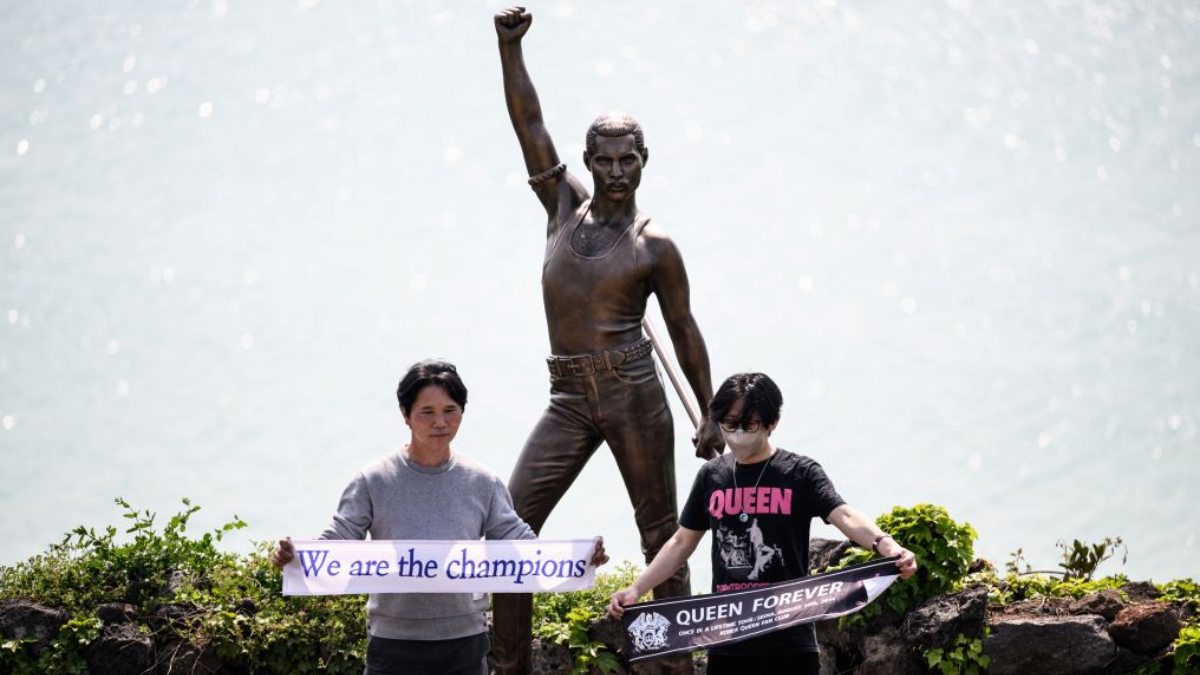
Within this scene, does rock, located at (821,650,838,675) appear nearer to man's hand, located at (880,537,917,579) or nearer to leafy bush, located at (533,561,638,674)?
leafy bush, located at (533,561,638,674)

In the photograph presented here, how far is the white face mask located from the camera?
499 cm

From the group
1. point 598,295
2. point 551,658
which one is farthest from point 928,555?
point 598,295

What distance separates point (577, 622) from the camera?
7.81 m

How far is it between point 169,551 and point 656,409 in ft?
10.00

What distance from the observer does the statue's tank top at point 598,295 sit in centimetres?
669

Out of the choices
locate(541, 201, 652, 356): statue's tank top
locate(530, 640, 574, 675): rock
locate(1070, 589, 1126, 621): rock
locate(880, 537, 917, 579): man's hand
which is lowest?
locate(880, 537, 917, 579): man's hand

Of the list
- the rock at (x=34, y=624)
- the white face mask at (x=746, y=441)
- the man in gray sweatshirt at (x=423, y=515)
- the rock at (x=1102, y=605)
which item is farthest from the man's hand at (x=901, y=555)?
the rock at (x=34, y=624)

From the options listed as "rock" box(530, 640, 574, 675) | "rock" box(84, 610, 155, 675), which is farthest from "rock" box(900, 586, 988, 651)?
"rock" box(84, 610, 155, 675)

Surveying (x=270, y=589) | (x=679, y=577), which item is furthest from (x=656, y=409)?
(x=270, y=589)

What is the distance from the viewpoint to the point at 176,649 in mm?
7773

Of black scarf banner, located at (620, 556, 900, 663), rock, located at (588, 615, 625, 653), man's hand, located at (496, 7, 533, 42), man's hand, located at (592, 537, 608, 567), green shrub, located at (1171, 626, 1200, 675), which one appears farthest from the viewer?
rock, located at (588, 615, 625, 653)

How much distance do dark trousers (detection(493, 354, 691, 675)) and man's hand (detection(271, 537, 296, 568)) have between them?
5.82 feet

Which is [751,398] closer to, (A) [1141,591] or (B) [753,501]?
(B) [753,501]

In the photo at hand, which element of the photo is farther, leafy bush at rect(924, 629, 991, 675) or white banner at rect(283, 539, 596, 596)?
leafy bush at rect(924, 629, 991, 675)
